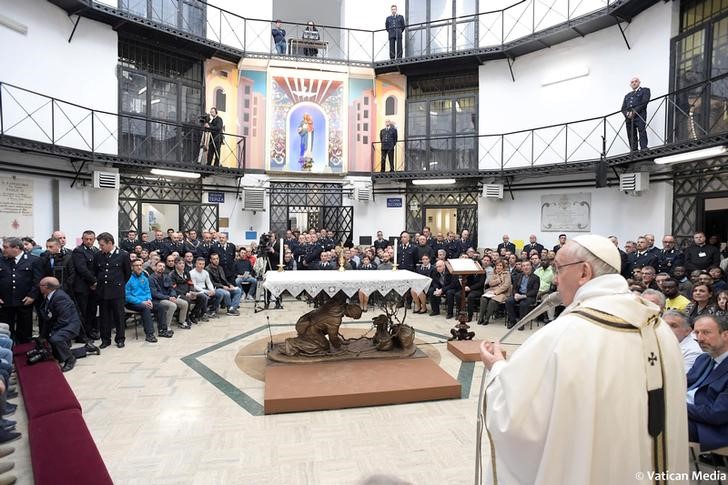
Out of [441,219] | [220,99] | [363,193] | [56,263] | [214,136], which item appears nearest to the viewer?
[56,263]

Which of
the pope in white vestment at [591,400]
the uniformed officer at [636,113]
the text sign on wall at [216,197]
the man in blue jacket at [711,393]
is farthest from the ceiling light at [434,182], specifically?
the pope in white vestment at [591,400]

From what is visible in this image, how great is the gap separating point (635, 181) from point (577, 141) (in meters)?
2.55

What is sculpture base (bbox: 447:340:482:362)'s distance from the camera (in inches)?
253

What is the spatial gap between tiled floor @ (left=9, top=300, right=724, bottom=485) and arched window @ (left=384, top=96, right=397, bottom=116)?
10707 mm

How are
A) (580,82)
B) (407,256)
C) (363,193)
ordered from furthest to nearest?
(363,193), (580,82), (407,256)

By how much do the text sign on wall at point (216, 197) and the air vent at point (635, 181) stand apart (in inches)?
448

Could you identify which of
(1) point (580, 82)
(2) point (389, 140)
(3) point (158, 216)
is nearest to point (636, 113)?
(1) point (580, 82)

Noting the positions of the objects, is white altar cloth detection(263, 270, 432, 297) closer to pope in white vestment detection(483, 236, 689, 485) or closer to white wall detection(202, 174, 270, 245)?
pope in white vestment detection(483, 236, 689, 485)

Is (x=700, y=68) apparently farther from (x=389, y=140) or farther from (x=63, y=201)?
(x=63, y=201)

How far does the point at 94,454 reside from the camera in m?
3.28

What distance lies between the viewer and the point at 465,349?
6.67 m

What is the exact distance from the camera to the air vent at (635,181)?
10.2 meters

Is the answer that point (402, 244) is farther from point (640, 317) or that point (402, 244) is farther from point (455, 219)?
point (640, 317)

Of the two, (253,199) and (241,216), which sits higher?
(253,199)
